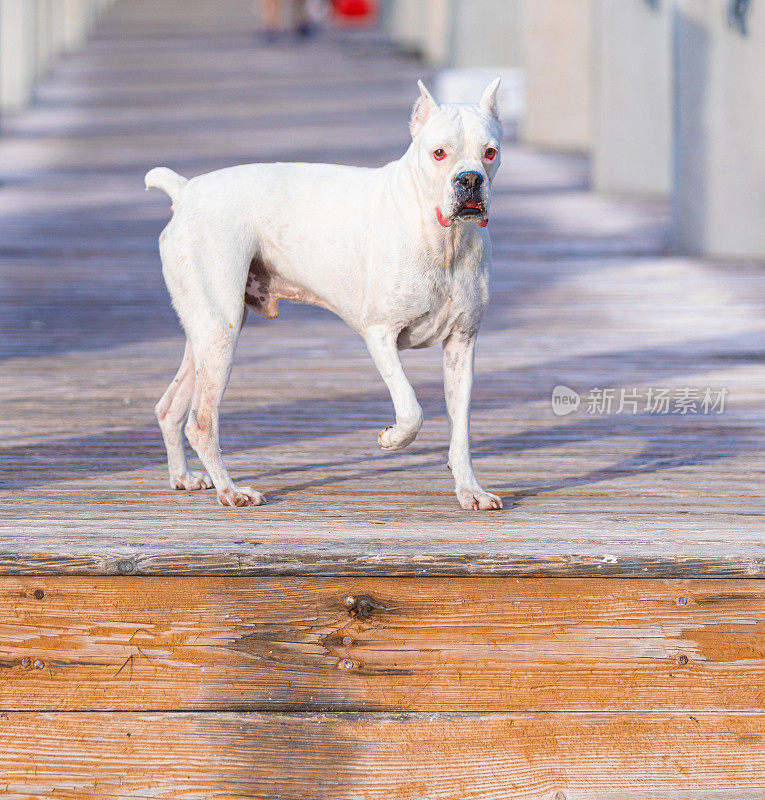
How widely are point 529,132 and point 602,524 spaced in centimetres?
1075

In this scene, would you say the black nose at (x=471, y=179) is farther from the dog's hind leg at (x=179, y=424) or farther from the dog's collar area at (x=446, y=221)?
the dog's hind leg at (x=179, y=424)

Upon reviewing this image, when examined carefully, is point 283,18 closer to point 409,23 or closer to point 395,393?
point 409,23

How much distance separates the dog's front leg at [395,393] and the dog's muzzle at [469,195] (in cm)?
48

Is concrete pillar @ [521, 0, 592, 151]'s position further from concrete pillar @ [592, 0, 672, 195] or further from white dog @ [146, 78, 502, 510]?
white dog @ [146, 78, 502, 510]

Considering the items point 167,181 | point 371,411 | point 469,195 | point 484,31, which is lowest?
point 371,411

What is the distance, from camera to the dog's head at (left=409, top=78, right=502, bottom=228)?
3.29m

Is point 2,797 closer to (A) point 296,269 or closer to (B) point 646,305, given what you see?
(A) point 296,269

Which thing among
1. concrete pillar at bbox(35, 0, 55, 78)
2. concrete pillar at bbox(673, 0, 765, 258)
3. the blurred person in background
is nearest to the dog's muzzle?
concrete pillar at bbox(673, 0, 765, 258)

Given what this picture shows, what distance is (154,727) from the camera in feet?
10.7

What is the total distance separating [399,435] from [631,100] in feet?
26.3

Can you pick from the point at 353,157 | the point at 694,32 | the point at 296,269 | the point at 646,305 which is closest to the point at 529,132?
the point at 353,157

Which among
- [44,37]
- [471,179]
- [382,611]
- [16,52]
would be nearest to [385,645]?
[382,611]

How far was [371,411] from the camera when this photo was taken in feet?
16.8

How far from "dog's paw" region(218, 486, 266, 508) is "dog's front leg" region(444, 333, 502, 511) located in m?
0.59
